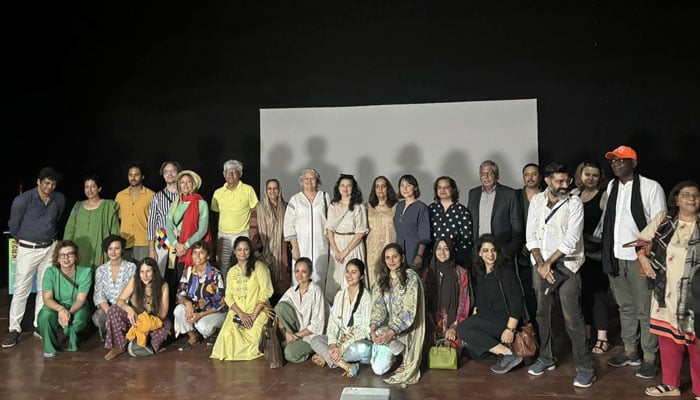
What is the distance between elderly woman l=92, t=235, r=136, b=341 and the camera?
4207mm

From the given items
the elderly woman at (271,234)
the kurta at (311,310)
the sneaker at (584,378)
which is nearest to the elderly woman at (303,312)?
the kurta at (311,310)

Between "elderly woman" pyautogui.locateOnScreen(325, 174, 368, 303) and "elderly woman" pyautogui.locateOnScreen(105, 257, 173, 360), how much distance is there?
1262 mm

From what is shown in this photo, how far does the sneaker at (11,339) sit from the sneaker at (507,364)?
11.4 feet

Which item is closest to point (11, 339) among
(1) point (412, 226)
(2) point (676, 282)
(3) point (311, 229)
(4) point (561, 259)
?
(3) point (311, 229)

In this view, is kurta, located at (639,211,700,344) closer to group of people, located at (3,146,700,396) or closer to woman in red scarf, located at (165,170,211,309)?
group of people, located at (3,146,700,396)

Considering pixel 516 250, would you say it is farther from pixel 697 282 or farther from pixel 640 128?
pixel 640 128

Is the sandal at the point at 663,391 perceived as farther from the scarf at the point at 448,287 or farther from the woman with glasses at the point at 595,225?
the scarf at the point at 448,287

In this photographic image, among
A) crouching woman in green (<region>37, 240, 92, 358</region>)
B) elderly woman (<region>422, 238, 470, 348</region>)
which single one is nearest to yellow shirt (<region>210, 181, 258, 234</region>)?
crouching woman in green (<region>37, 240, 92, 358</region>)

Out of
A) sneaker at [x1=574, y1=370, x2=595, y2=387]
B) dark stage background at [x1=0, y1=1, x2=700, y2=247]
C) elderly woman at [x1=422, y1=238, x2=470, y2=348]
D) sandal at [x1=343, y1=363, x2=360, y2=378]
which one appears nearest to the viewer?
sneaker at [x1=574, y1=370, x2=595, y2=387]

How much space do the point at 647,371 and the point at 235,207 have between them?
3.02 m

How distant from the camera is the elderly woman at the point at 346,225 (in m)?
→ 4.24

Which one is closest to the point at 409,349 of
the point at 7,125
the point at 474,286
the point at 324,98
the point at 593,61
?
the point at 474,286

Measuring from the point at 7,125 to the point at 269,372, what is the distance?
444 centimetres

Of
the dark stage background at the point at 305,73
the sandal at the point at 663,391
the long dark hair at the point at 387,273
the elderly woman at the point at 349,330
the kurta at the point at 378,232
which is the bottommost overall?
the sandal at the point at 663,391
